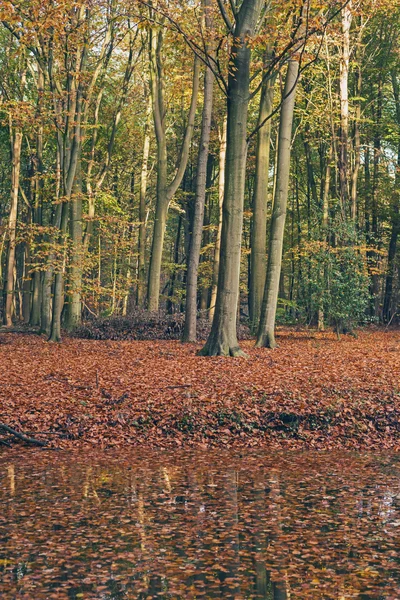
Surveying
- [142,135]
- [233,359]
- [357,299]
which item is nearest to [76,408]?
[233,359]

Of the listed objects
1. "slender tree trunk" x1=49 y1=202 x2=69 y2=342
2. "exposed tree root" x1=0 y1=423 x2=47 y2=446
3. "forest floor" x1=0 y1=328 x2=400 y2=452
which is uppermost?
"slender tree trunk" x1=49 y1=202 x2=69 y2=342

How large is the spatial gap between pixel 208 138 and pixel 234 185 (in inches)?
202

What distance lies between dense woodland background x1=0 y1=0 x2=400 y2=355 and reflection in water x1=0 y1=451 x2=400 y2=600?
29.8ft

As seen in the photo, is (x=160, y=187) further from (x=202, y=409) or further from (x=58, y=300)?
(x=202, y=409)

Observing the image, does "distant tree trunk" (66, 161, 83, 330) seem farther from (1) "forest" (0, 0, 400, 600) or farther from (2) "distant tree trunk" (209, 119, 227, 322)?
(2) "distant tree trunk" (209, 119, 227, 322)

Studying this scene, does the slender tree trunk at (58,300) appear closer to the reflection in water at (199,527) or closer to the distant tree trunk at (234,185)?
the distant tree trunk at (234,185)

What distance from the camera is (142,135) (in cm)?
3938

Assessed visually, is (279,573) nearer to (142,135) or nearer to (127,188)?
(142,135)

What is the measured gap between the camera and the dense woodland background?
59.9 feet

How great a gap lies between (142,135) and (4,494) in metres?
32.9

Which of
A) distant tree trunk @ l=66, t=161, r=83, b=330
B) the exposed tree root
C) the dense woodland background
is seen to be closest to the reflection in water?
the exposed tree root

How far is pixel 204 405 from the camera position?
479 inches

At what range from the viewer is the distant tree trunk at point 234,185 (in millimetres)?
17922

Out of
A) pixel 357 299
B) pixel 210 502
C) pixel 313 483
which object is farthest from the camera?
pixel 357 299
